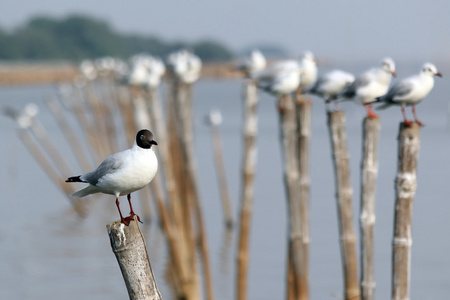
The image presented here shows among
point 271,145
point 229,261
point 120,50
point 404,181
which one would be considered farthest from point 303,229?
point 120,50

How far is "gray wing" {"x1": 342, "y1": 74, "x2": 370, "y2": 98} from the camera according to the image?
28.5 ft

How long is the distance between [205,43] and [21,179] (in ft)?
531

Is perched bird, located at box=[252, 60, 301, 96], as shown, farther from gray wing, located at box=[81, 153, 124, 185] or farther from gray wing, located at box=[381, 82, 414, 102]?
gray wing, located at box=[81, 153, 124, 185]

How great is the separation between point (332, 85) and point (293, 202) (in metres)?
1.46

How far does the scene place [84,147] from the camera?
41250mm

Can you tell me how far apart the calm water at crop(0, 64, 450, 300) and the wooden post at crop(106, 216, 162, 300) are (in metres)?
3.67

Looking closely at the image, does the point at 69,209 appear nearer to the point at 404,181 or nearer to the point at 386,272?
the point at 386,272

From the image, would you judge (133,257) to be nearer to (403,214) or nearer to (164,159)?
(403,214)

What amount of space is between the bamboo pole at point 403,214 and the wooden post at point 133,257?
2.45 meters

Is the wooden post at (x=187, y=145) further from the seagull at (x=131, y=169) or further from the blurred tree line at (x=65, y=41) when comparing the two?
the blurred tree line at (x=65, y=41)

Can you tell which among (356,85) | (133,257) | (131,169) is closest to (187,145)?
(356,85)

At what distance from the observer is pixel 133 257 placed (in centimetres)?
554

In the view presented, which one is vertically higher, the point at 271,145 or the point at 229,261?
the point at 271,145

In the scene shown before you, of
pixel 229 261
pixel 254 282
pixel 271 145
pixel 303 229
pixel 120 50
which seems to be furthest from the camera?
pixel 120 50
